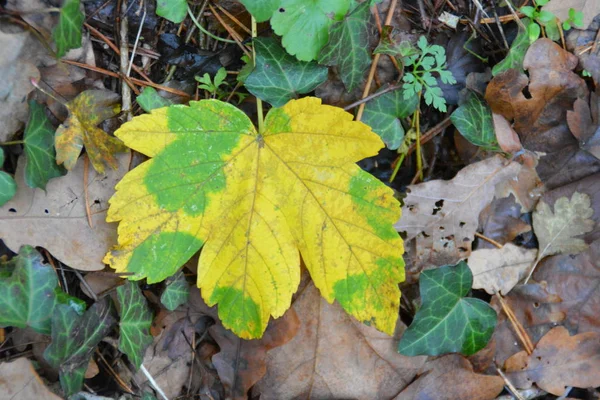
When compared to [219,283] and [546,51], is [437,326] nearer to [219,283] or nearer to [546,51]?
[219,283]

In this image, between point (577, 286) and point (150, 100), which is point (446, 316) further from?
point (150, 100)

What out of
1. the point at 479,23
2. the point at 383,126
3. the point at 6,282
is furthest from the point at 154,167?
the point at 479,23

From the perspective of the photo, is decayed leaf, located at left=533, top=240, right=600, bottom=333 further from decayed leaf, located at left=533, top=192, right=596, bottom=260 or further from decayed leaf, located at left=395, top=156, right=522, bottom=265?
decayed leaf, located at left=395, top=156, right=522, bottom=265

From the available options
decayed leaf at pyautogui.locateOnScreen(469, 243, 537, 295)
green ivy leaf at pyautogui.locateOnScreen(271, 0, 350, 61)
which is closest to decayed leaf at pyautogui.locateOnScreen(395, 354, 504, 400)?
decayed leaf at pyautogui.locateOnScreen(469, 243, 537, 295)

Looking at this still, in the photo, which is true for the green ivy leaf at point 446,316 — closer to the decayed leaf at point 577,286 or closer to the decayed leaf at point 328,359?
the decayed leaf at point 328,359

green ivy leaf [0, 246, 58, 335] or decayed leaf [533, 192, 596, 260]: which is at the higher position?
decayed leaf [533, 192, 596, 260]

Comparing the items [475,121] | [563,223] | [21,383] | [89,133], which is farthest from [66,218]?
[563,223]

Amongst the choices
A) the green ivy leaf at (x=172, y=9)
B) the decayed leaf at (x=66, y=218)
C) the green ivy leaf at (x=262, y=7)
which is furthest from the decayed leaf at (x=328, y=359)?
the green ivy leaf at (x=172, y=9)
